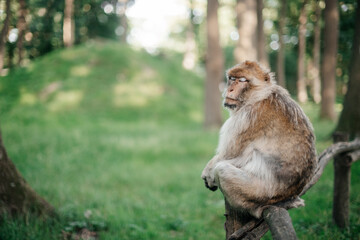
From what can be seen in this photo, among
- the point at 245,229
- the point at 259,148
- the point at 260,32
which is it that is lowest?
the point at 245,229

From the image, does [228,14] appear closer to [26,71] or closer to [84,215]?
[26,71]

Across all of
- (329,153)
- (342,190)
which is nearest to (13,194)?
(329,153)

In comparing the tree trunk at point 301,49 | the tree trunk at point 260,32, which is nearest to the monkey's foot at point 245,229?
the tree trunk at point 260,32

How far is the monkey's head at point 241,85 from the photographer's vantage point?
2.82 meters

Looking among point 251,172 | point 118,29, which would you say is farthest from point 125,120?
point 118,29

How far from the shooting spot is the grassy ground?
442 cm

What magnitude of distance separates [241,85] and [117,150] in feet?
22.9

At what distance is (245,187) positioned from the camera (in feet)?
8.19

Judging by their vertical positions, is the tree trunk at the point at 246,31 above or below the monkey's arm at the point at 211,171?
above

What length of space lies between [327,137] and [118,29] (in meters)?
29.1

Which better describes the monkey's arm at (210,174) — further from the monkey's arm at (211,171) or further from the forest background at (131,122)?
the forest background at (131,122)

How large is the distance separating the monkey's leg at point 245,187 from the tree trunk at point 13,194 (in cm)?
273

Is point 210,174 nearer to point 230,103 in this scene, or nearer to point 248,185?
point 248,185

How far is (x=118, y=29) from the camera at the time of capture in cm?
3309
